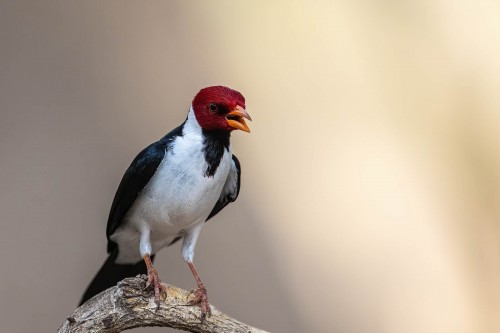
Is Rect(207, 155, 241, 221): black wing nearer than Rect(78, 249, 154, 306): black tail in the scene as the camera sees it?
Yes

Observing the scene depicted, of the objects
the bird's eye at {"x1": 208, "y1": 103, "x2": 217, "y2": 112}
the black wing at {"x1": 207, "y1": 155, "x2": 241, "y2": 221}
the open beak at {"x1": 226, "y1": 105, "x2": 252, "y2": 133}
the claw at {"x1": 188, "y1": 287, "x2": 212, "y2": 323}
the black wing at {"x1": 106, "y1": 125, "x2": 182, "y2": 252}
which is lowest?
the claw at {"x1": 188, "y1": 287, "x2": 212, "y2": 323}

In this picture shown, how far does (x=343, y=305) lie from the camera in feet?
11.3

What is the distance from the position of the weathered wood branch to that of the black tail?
0.46 m

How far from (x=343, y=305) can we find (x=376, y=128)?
32.9 inches

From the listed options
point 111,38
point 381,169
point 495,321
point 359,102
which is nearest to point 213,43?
point 111,38

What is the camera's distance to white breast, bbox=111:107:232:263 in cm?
212

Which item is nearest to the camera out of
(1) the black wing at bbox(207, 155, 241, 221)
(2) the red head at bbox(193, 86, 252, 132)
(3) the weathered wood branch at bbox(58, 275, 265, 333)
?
(3) the weathered wood branch at bbox(58, 275, 265, 333)

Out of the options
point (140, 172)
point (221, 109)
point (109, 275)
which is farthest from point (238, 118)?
point (109, 275)

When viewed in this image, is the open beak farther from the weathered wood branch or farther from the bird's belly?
the weathered wood branch

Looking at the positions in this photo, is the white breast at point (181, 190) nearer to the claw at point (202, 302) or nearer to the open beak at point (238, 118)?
the open beak at point (238, 118)

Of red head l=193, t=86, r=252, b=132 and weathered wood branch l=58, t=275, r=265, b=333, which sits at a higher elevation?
red head l=193, t=86, r=252, b=132

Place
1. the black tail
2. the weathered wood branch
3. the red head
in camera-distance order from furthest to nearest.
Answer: the black tail < the red head < the weathered wood branch

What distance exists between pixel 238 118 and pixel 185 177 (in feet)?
0.75

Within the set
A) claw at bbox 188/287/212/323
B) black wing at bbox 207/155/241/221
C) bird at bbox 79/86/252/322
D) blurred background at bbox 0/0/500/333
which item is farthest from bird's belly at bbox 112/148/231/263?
blurred background at bbox 0/0/500/333
